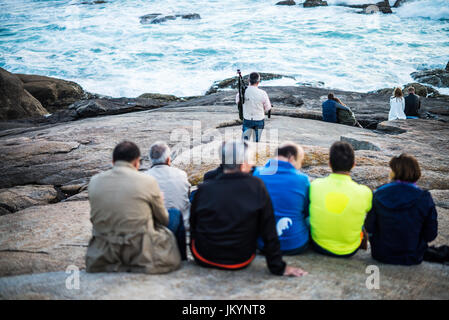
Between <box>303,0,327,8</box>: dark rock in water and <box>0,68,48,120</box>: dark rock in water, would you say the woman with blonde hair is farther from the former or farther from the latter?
<box>303,0,327,8</box>: dark rock in water

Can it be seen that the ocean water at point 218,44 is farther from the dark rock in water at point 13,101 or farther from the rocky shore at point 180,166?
the rocky shore at point 180,166

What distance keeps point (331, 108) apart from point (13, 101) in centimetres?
1135

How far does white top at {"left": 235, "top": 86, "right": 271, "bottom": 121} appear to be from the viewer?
742cm

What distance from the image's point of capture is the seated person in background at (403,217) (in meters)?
3.18

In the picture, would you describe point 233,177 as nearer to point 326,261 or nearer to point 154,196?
point 154,196

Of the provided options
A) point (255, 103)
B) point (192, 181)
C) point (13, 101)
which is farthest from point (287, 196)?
point (13, 101)

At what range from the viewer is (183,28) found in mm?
34969

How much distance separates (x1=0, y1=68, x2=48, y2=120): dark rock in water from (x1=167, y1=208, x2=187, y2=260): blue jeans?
11894mm

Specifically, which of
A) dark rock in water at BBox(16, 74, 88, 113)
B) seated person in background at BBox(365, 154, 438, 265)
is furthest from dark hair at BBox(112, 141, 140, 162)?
dark rock in water at BBox(16, 74, 88, 113)

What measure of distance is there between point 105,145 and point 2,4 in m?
54.3

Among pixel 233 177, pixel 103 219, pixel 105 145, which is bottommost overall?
pixel 105 145

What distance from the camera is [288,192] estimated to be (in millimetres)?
3328
